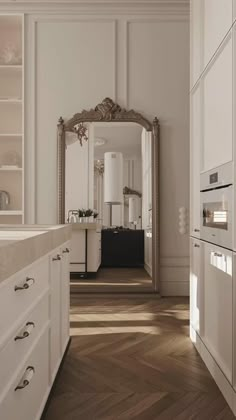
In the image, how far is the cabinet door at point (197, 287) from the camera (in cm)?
263

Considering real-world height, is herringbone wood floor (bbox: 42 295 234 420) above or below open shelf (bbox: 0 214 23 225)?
below

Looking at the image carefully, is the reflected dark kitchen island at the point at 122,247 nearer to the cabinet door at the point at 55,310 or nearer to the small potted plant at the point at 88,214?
the small potted plant at the point at 88,214

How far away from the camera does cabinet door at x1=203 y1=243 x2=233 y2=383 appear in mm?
2000

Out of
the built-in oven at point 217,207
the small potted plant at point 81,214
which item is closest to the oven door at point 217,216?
the built-in oven at point 217,207

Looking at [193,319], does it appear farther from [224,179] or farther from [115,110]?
[115,110]

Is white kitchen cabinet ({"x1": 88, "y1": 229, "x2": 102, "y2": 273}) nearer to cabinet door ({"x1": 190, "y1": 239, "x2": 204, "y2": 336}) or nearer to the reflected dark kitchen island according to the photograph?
the reflected dark kitchen island

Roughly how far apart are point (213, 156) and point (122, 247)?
257cm

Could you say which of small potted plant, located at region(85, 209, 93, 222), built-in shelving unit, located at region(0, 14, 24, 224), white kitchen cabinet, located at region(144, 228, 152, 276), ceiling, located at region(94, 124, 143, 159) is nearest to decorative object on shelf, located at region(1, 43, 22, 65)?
built-in shelving unit, located at region(0, 14, 24, 224)

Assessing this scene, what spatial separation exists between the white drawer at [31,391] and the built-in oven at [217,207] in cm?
92

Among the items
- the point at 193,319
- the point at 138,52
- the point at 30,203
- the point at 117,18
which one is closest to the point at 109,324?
the point at 193,319

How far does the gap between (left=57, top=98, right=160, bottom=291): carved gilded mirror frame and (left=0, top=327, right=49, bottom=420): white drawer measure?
2761 mm

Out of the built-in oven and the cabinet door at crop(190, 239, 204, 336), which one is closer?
the built-in oven

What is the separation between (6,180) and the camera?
A: 4730mm

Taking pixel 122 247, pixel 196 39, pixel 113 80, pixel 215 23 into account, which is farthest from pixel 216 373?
pixel 113 80
